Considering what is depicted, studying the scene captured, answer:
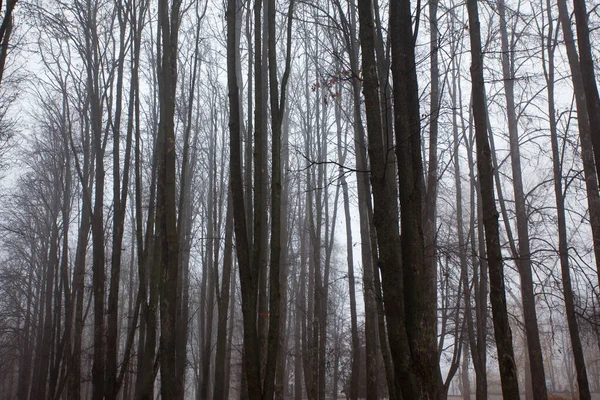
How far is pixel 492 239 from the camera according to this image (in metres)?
5.53

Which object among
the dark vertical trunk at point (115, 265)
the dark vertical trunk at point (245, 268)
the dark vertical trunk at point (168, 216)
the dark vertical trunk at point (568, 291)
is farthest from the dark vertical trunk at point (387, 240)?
the dark vertical trunk at point (115, 265)

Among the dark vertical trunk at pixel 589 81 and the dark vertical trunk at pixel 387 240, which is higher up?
the dark vertical trunk at pixel 589 81

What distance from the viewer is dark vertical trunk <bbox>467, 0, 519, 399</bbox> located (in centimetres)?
516

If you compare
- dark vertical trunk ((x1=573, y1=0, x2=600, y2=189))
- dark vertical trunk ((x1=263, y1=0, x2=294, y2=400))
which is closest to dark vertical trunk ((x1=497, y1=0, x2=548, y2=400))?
dark vertical trunk ((x1=573, y1=0, x2=600, y2=189))

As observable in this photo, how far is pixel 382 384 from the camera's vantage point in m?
17.5

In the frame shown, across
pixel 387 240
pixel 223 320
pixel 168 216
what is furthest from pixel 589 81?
pixel 223 320

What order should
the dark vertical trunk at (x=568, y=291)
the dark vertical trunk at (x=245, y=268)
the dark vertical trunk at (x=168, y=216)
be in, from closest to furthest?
the dark vertical trunk at (x=245, y=268) < the dark vertical trunk at (x=168, y=216) < the dark vertical trunk at (x=568, y=291)

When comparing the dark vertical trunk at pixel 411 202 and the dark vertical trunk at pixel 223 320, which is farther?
the dark vertical trunk at pixel 223 320

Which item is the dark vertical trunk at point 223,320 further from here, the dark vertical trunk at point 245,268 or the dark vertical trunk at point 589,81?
the dark vertical trunk at point 589,81

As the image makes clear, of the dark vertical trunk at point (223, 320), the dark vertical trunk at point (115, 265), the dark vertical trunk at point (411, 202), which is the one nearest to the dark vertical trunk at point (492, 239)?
the dark vertical trunk at point (411, 202)

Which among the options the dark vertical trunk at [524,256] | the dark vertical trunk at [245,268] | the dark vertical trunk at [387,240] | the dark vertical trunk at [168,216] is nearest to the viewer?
the dark vertical trunk at [387,240]

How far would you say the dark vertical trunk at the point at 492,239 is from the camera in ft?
16.9

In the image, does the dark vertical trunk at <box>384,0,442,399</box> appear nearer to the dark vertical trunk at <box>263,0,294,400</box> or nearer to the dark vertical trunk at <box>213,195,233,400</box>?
the dark vertical trunk at <box>263,0,294,400</box>

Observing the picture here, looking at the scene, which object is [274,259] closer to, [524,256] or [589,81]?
[524,256]
